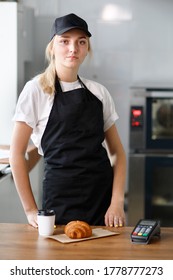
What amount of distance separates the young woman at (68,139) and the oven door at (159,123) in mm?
1691

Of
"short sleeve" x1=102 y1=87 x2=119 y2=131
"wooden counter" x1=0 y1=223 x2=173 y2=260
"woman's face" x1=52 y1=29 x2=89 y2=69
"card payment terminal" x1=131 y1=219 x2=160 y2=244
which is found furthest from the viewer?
"short sleeve" x1=102 y1=87 x2=119 y2=131

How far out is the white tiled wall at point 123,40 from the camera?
3.78m

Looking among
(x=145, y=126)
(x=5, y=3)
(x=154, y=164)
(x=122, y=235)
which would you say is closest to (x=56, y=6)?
(x=5, y=3)

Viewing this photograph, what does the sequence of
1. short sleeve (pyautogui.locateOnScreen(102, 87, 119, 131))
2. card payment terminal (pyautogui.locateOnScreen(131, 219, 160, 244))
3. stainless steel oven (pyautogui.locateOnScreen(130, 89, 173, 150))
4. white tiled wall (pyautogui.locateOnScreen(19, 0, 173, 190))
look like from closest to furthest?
card payment terminal (pyautogui.locateOnScreen(131, 219, 160, 244))
short sleeve (pyautogui.locateOnScreen(102, 87, 119, 131))
stainless steel oven (pyautogui.locateOnScreen(130, 89, 173, 150))
white tiled wall (pyautogui.locateOnScreen(19, 0, 173, 190))

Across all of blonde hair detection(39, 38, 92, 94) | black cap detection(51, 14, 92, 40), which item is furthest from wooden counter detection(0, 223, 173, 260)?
black cap detection(51, 14, 92, 40)

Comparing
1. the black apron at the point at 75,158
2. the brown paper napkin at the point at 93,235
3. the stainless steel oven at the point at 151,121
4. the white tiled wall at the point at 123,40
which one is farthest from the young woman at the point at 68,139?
the white tiled wall at the point at 123,40

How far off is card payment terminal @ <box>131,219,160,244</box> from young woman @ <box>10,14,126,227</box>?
7.1 inches

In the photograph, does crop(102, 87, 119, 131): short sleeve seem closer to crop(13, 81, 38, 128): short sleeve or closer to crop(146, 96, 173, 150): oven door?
crop(13, 81, 38, 128): short sleeve

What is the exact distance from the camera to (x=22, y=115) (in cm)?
169

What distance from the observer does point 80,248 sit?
135 centimetres

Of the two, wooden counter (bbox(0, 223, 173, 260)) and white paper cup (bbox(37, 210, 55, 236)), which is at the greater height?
white paper cup (bbox(37, 210, 55, 236))

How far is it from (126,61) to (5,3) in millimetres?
981

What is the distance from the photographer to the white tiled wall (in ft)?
12.4
